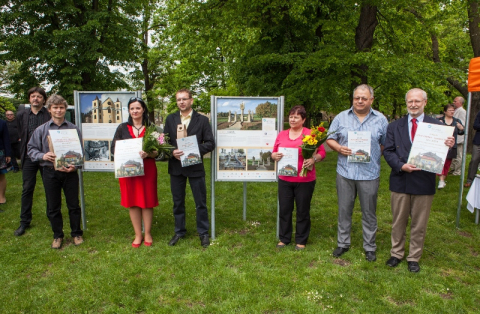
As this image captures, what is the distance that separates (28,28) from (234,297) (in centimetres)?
1697

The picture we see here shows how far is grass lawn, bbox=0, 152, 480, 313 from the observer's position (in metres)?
3.43

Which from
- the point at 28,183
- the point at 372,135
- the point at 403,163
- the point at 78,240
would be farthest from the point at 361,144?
the point at 28,183

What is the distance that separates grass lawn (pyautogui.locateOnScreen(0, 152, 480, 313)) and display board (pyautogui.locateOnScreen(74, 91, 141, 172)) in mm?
1227

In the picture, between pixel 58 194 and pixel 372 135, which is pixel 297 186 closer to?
pixel 372 135

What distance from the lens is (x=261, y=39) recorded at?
39.0ft

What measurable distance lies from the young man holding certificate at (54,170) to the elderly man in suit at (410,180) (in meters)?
4.28

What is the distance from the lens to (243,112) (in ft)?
16.8

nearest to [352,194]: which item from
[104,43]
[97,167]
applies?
[97,167]

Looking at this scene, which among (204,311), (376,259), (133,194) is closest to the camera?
(204,311)

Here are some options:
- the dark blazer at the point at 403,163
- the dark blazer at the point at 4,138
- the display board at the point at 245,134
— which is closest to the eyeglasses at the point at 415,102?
the dark blazer at the point at 403,163

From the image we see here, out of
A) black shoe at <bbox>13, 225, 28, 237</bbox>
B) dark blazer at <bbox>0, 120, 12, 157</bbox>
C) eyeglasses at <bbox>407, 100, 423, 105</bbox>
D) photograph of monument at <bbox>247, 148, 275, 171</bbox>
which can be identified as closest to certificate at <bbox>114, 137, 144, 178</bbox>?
photograph of monument at <bbox>247, 148, 275, 171</bbox>

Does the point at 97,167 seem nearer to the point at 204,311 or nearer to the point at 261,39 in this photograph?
the point at 204,311

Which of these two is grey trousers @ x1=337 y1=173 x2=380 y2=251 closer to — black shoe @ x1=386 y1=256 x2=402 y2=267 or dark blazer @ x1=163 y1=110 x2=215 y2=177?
black shoe @ x1=386 y1=256 x2=402 y2=267

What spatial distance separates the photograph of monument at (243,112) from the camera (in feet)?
16.6
